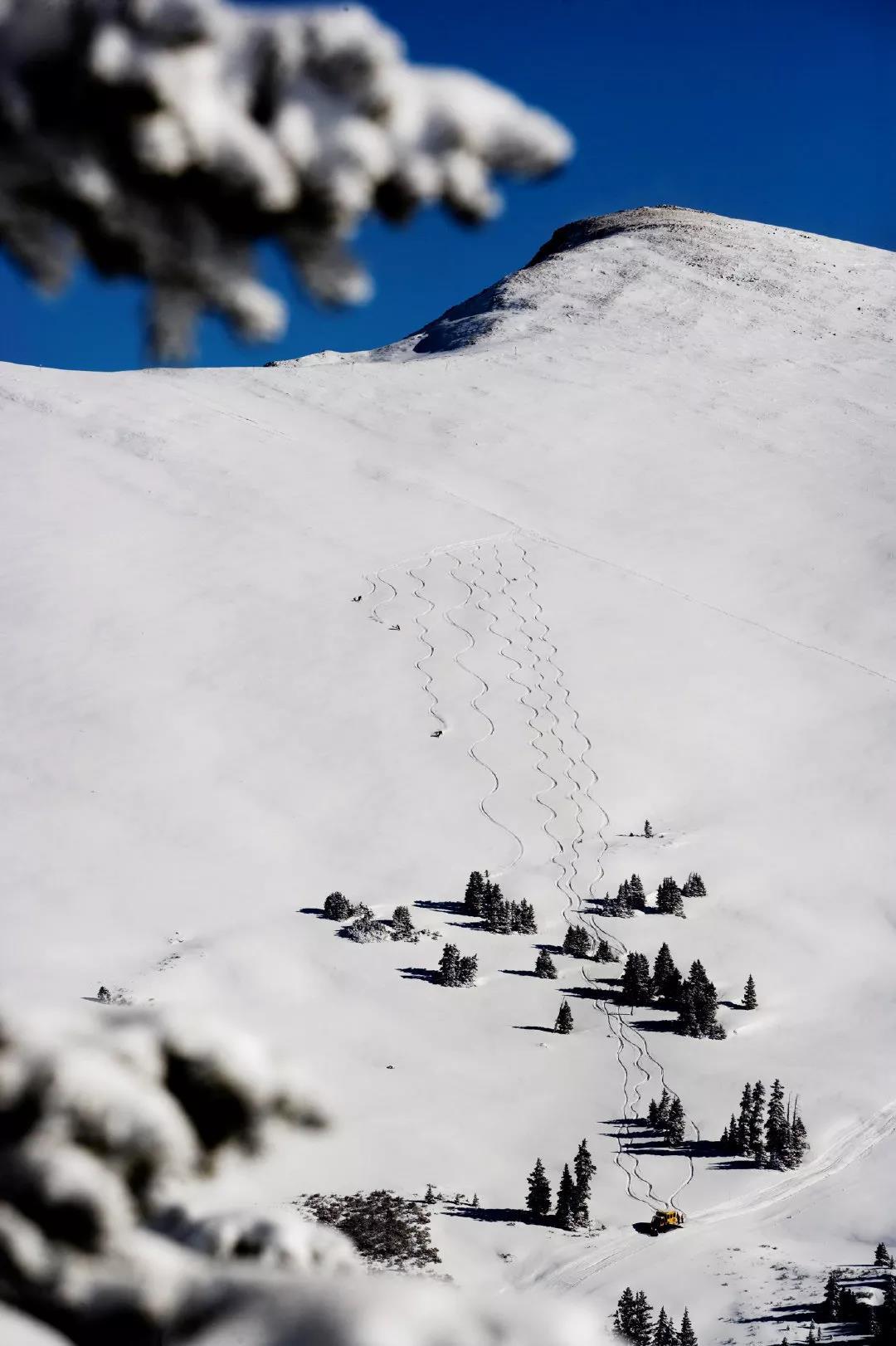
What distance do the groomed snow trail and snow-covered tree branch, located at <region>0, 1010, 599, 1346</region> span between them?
1690 cm

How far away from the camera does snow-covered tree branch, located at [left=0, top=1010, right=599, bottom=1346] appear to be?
253 centimetres

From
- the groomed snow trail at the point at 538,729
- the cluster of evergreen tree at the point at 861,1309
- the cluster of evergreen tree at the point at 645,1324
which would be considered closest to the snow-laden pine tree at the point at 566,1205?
the groomed snow trail at the point at 538,729

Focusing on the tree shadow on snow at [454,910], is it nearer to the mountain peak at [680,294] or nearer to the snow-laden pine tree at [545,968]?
the snow-laden pine tree at [545,968]

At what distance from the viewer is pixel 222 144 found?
2.60 m

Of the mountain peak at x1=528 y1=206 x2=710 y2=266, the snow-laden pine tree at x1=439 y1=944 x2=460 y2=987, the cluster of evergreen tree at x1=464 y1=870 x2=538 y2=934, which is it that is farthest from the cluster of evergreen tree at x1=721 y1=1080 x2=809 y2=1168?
the mountain peak at x1=528 y1=206 x2=710 y2=266

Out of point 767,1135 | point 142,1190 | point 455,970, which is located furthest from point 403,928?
point 142,1190

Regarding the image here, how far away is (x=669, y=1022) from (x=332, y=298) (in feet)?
Result: 71.7

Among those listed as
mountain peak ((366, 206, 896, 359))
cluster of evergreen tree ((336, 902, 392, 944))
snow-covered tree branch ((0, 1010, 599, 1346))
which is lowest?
snow-covered tree branch ((0, 1010, 599, 1346))

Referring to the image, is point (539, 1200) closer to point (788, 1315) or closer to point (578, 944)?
point (788, 1315)

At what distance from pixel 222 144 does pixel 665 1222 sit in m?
17.5

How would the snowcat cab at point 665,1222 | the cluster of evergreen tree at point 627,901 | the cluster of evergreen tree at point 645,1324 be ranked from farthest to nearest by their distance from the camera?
the cluster of evergreen tree at point 627,901 → the snowcat cab at point 665,1222 → the cluster of evergreen tree at point 645,1324

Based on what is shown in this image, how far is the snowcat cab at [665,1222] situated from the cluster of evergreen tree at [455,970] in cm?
691

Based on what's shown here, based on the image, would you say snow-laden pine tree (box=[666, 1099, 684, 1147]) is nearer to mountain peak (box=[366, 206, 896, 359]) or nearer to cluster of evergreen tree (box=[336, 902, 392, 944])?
cluster of evergreen tree (box=[336, 902, 392, 944])

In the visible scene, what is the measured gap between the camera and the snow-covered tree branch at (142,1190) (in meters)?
2.53
